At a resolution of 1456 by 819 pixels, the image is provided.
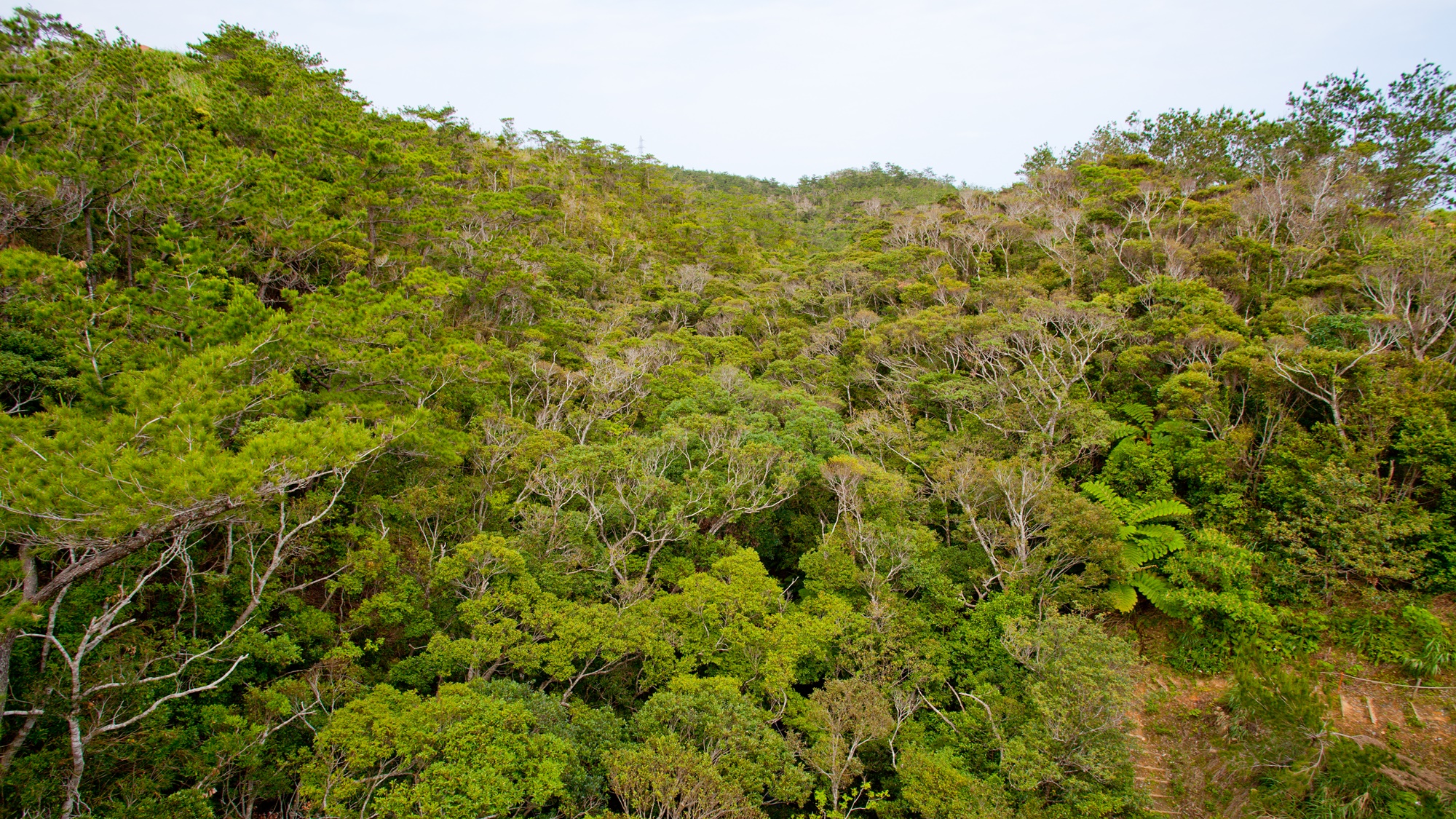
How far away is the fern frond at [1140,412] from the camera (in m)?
15.8

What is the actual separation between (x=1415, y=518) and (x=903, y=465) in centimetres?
1037

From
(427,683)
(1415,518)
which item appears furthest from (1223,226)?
(427,683)

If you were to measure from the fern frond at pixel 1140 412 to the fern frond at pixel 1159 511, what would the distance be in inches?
Answer: 123

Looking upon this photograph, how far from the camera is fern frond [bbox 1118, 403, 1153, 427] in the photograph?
15.8 metres

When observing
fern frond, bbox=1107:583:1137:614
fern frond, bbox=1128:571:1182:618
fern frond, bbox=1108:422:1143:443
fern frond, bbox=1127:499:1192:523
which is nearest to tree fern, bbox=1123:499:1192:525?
fern frond, bbox=1127:499:1192:523

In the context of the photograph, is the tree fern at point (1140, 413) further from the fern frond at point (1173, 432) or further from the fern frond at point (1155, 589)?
the fern frond at point (1155, 589)

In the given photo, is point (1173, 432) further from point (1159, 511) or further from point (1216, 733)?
point (1216, 733)

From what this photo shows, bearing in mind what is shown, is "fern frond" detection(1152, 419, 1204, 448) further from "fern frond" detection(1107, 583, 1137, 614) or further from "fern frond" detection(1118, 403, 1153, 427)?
"fern frond" detection(1107, 583, 1137, 614)

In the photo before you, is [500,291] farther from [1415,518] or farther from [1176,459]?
[1415,518]

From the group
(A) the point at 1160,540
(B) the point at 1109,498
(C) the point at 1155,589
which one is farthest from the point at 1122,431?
(C) the point at 1155,589

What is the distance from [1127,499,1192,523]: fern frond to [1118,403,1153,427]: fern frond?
312cm

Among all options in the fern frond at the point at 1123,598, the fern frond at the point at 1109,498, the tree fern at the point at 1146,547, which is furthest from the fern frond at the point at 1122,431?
the fern frond at the point at 1123,598

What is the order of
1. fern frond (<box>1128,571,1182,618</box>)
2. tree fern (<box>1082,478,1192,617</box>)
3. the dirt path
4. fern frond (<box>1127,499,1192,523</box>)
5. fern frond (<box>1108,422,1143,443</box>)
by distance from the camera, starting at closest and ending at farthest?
the dirt path < fern frond (<box>1128,571,1182,618</box>) < tree fern (<box>1082,478,1192,617</box>) < fern frond (<box>1127,499,1192,523</box>) < fern frond (<box>1108,422,1143,443</box>)

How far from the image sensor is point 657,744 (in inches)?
384
